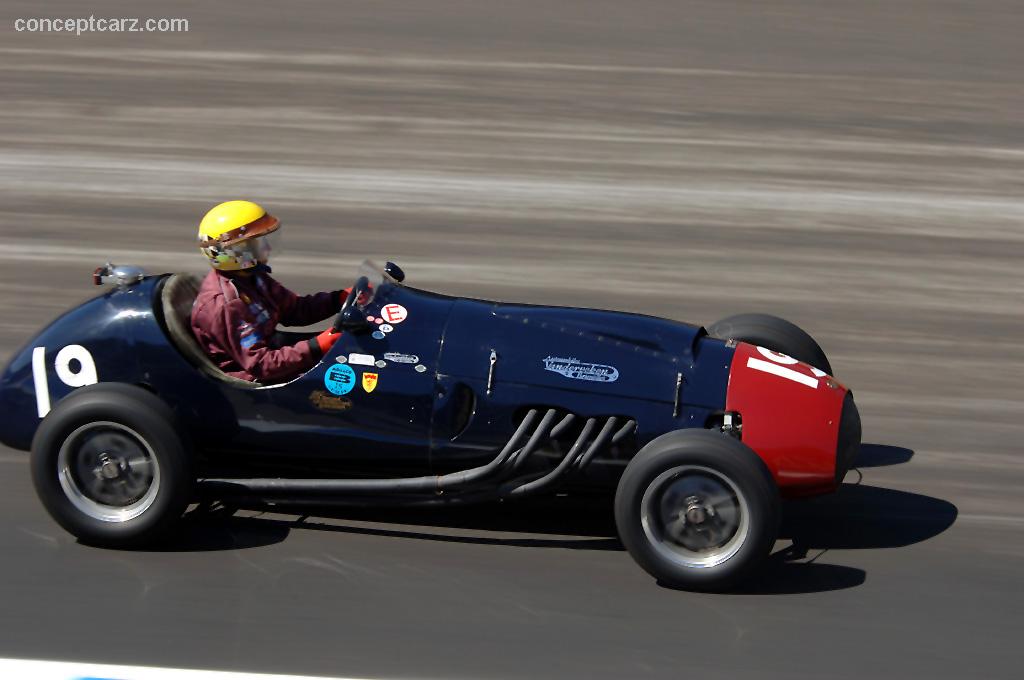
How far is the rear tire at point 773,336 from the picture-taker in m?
7.09

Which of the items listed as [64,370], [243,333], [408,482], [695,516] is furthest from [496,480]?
[64,370]

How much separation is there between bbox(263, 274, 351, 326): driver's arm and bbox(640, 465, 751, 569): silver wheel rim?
7.05ft

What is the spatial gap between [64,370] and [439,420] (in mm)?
1772

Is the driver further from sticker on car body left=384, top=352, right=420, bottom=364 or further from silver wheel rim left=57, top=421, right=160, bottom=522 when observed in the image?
silver wheel rim left=57, top=421, right=160, bottom=522

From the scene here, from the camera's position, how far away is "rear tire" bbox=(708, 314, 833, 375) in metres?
7.09

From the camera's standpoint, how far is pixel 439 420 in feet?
20.3

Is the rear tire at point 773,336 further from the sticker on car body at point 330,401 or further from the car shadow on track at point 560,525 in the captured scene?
the sticker on car body at point 330,401

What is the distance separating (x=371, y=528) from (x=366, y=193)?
18.7ft

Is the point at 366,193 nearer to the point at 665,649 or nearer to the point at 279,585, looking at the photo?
the point at 279,585

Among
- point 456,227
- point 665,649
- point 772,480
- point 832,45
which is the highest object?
point 832,45

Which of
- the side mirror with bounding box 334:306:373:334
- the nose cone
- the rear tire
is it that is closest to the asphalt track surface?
the nose cone

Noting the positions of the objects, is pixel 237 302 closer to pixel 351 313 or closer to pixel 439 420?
pixel 351 313

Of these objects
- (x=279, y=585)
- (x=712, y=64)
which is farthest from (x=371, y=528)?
(x=712, y=64)

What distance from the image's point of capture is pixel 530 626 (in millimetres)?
5652
